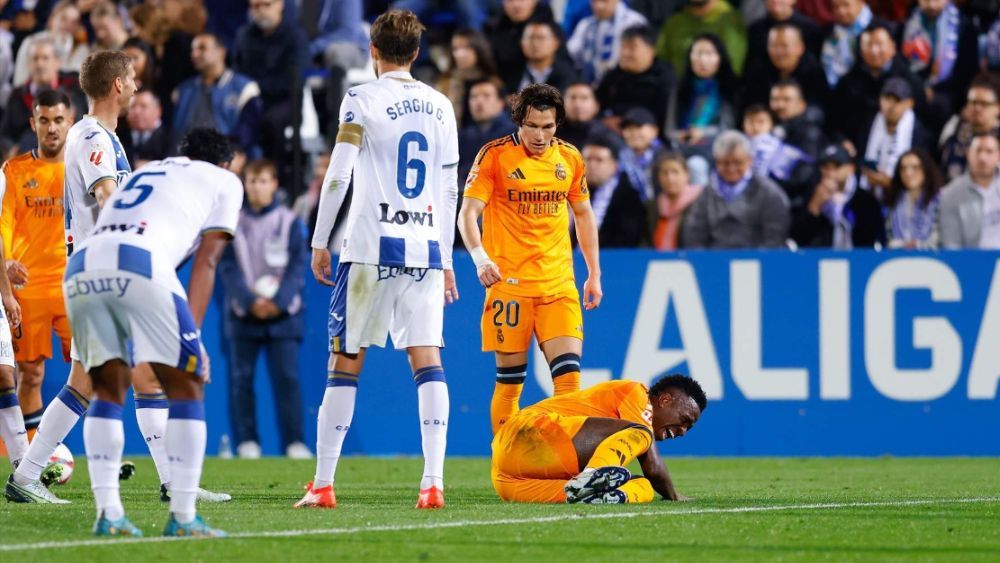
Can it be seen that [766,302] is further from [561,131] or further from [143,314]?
[143,314]

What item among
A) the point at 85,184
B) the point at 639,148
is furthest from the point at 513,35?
the point at 85,184

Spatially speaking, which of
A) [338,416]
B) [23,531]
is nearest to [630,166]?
[338,416]

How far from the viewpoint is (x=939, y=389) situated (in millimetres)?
14547

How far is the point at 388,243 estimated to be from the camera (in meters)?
8.59

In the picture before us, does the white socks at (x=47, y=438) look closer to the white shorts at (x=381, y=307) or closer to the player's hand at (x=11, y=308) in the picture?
the player's hand at (x=11, y=308)

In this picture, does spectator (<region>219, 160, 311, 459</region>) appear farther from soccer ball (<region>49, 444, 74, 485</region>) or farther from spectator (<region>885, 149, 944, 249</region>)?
spectator (<region>885, 149, 944, 249</region>)

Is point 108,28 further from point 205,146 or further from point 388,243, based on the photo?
point 205,146

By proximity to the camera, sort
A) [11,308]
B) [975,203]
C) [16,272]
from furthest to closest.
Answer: [975,203] < [16,272] < [11,308]

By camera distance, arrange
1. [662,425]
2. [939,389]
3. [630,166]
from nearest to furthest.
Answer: [662,425], [939,389], [630,166]

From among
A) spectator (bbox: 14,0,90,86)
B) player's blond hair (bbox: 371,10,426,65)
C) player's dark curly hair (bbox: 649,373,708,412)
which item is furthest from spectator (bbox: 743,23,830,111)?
player's blond hair (bbox: 371,10,426,65)

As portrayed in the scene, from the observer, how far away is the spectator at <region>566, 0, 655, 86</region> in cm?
1781

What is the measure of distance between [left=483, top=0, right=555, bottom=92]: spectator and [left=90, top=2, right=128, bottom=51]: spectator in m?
4.13

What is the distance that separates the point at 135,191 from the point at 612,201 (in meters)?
8.88

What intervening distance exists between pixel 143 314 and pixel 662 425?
3.50 meters
